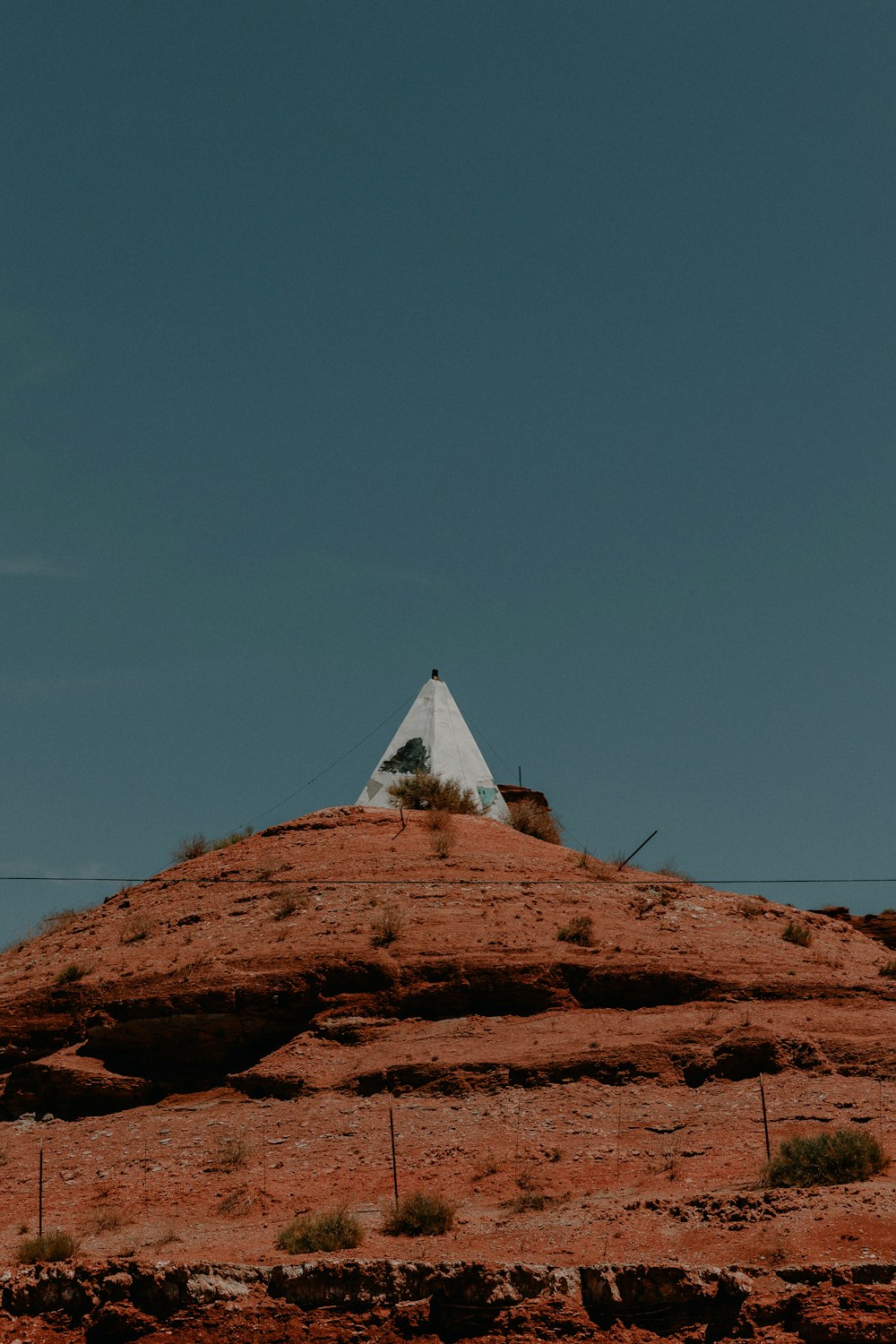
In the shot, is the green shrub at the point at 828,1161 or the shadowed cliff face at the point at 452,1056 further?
the shadowed cliff face at the point at 452,1056

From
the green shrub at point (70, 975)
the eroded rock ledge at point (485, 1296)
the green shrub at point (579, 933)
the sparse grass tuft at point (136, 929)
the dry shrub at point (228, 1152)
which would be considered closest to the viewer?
the eroded rock ledge at point (485, 1296)

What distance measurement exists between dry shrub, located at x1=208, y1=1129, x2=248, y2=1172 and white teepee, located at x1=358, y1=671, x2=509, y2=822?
1198 cm

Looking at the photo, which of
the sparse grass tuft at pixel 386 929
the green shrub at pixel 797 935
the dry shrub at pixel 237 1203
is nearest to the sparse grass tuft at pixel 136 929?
the sparse grass tuft at pixel 386 929

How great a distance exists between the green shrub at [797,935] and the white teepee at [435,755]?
8.74 metres

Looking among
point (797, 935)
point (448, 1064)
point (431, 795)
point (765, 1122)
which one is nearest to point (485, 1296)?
point (765, 1122)

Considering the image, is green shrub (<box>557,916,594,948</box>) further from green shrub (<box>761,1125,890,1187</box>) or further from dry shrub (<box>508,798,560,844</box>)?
→ dry shrub (<box>508,798,560,844</box>)

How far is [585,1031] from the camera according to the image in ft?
55.5

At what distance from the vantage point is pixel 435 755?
28.8 metres

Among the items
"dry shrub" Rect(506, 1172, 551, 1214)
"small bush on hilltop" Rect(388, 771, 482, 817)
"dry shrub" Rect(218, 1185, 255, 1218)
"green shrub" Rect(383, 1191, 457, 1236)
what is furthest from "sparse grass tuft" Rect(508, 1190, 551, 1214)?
"small bush on hilltop" Rect(388, 771, 482, 817)

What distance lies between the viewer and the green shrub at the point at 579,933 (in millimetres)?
18750

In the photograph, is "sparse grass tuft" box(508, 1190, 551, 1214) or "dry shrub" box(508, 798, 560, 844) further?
"dry shrub" box(508, 798, 560, 844)

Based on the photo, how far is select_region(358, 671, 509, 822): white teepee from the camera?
93.6 feet

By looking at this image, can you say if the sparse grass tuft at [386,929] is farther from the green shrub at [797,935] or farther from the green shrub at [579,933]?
the green shrub at [797,935]

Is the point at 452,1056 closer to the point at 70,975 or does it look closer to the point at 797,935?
the point at 70,975
